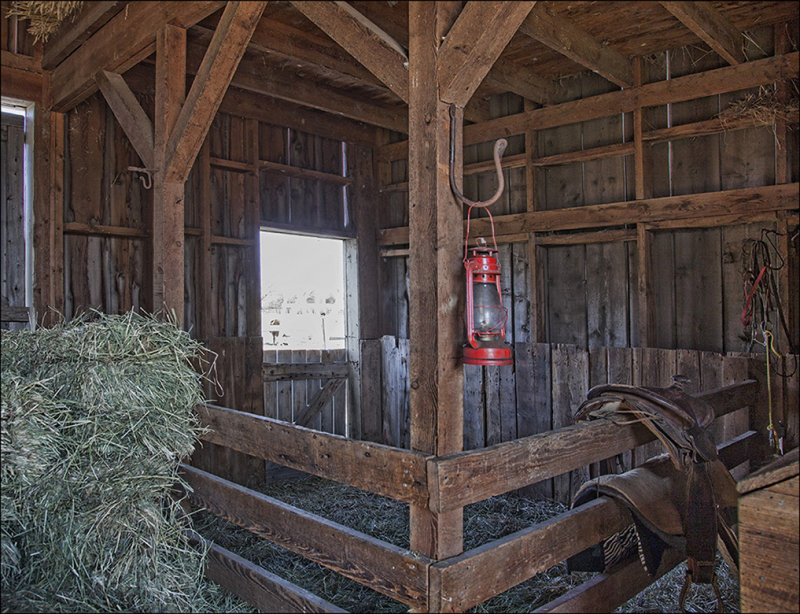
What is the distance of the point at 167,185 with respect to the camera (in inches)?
145

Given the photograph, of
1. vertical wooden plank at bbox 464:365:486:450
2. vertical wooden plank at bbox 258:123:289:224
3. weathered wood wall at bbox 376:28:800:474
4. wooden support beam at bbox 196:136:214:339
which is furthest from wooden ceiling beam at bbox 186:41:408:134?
vertical wooden plank at bbox 464:365:486:450

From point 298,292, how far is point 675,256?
11.8ft

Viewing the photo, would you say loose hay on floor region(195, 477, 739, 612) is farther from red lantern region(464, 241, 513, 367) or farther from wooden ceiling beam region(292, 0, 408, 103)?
wooden ceiling beam region(292, 0, 408, 103)

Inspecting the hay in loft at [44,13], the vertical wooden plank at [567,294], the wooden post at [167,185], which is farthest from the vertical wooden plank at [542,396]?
the hay in loft at [44,13]

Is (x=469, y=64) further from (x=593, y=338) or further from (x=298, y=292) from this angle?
(x=298, y=292)

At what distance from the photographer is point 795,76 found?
13.8 feet

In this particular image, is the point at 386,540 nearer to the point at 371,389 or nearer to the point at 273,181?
the point at 371,389

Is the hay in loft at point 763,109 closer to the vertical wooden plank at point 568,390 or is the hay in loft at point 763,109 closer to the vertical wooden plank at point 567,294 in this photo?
the vertical wooden plank at point 567,294

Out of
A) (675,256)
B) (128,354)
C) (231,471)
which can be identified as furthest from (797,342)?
(231,471)

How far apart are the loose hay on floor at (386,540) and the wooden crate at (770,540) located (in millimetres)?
1903

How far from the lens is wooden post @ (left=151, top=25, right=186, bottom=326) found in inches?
144

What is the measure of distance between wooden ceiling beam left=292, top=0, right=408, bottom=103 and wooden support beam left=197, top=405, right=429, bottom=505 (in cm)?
138

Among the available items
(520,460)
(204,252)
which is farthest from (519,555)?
(204,252)

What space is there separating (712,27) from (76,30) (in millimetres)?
4158
